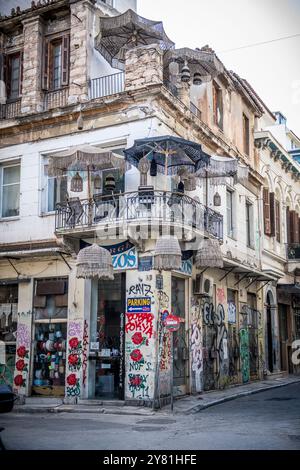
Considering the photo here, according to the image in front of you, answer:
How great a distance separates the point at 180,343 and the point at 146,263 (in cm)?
290

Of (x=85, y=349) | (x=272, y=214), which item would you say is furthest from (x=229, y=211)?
(x=85, y=349)

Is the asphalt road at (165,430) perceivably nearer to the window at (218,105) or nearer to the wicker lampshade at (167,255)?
the wicker lampshade at (167,255)

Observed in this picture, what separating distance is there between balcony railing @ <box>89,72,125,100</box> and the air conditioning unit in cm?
608

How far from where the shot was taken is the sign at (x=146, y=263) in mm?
14672

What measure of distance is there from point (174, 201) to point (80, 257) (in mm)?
2835

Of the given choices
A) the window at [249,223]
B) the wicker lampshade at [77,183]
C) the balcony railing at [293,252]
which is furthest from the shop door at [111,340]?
the balcony railing at [293,252]

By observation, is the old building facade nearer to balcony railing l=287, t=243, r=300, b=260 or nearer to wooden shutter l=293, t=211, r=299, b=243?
balcony railing l=287, t=243, r=300, b=260

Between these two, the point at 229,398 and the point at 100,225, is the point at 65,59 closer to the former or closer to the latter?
the point at 100,225

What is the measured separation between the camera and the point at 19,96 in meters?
18.1

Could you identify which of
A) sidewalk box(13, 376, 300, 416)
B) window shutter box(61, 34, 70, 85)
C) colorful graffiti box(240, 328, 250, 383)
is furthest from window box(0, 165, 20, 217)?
colorful graffiti box(240, 328, 250, 383)

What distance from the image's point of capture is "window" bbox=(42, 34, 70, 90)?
57.0ft

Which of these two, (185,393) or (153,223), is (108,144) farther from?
(185,393)

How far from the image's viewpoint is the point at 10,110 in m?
18.2
